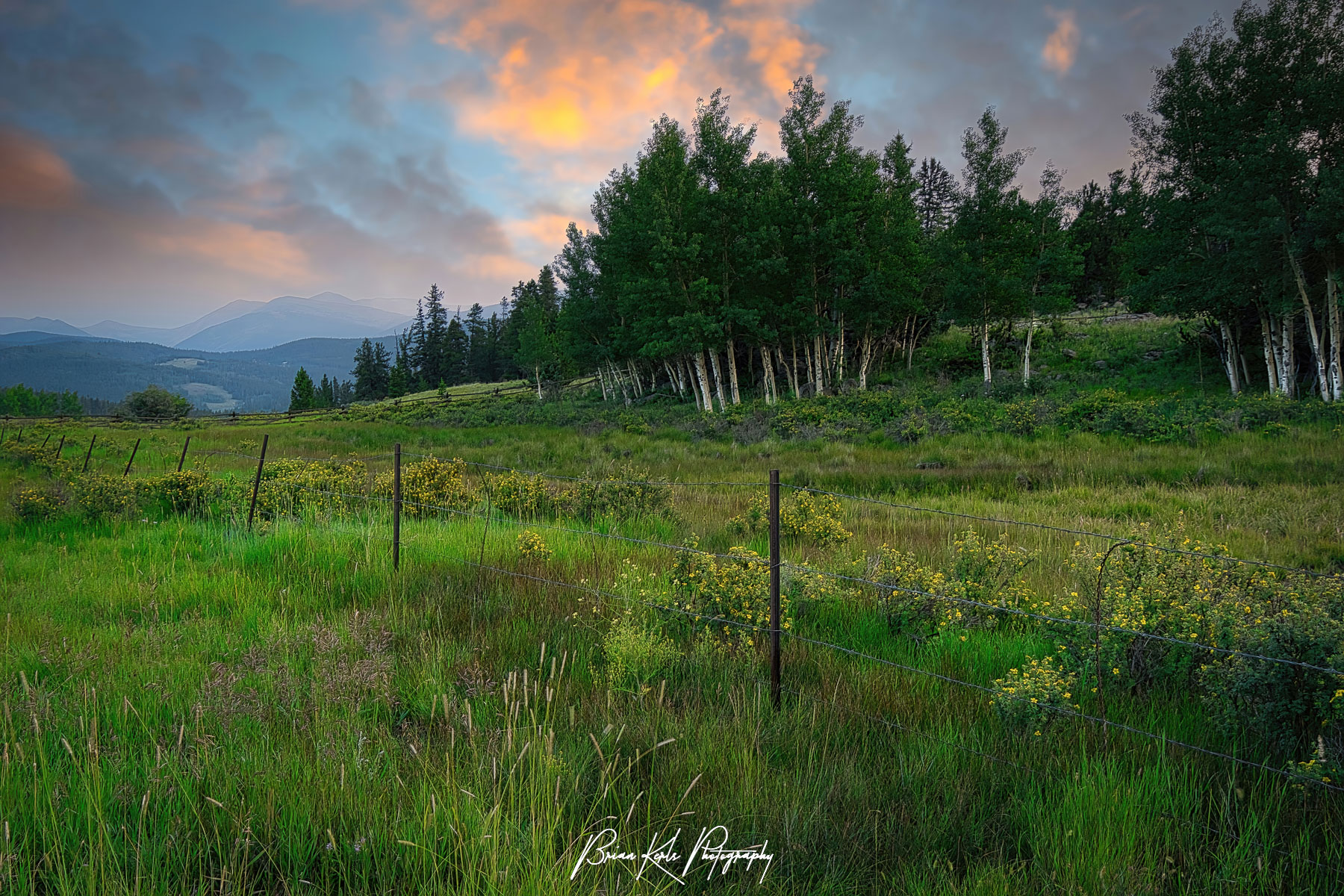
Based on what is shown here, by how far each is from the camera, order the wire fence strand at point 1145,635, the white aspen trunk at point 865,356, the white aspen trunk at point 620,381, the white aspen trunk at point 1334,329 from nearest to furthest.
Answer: the wire fence strand at point 1145,635 → the white aspen trunk at point 1334,329 → the white aspen trunk at point 865,356 → the white aspen trunk at point 620,381

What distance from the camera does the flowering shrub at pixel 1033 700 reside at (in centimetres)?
382

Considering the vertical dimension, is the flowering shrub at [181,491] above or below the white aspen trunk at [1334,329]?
below

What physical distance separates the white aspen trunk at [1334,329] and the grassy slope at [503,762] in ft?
76.2

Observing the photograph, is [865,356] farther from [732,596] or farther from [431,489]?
[732,596]

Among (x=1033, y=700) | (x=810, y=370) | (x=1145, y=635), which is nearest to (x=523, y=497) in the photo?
(x=1033, y=700)

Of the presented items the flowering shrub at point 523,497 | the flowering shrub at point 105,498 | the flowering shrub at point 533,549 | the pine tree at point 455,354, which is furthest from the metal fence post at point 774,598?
the pine tree at point 455,354

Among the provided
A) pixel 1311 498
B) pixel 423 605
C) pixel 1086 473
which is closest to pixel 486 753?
pixel 423 605

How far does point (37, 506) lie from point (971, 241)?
35.9m

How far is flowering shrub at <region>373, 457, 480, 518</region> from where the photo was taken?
11656 mm

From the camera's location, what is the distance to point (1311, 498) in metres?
11.4

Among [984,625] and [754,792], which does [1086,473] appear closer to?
[984,625]

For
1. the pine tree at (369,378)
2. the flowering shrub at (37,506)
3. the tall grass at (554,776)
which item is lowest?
the tall grass at (554,776)

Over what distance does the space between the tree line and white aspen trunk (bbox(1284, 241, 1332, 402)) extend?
0.30 feet

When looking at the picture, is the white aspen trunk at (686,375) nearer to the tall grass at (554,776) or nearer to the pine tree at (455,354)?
the tall grass at (554,776)
